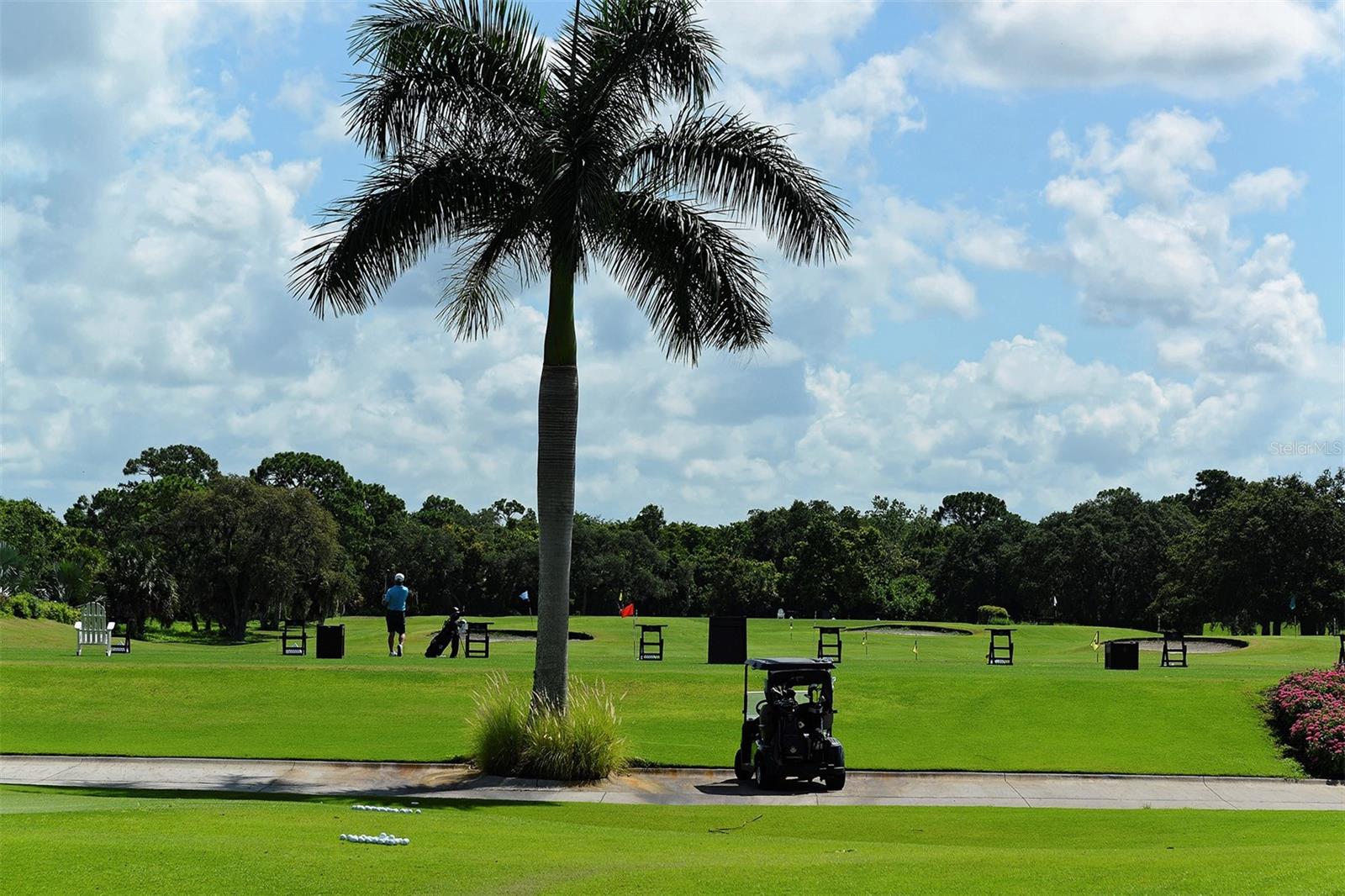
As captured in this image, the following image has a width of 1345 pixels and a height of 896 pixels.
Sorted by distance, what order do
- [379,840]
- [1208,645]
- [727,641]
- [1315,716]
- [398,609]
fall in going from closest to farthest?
[379,840]
[1315,716]
[727,641]
[398,609]
[1208,645]

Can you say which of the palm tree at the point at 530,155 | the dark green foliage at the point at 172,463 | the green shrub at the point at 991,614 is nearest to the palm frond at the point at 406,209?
the palm tree at the point at 530,155

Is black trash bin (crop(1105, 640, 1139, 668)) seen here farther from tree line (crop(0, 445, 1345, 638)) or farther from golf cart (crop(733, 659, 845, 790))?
tree line (crop(0, 445, 1345, 638))

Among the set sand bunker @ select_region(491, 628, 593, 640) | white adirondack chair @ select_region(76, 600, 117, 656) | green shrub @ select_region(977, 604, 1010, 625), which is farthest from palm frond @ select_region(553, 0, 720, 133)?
green shrub @ select_region(977, 604, 1010, 625)

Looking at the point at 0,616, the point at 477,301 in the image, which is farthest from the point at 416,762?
the point at 0,616

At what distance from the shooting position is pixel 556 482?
18500 mm

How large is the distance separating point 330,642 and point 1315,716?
18.3m

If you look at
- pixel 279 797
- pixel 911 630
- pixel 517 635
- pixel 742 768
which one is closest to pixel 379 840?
pixel 279 797

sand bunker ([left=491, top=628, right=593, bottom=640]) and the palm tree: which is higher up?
the palm tree

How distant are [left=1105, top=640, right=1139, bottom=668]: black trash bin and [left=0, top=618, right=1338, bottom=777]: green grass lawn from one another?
5.80 ft

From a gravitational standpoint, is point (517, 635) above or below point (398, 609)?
below

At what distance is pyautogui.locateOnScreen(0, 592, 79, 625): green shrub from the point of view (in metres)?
47.7

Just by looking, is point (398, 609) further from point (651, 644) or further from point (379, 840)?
point (379, 840)

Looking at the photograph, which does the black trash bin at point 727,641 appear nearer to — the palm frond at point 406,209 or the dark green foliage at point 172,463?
the palm frond at point 406,209

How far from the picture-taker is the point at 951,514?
146 m
